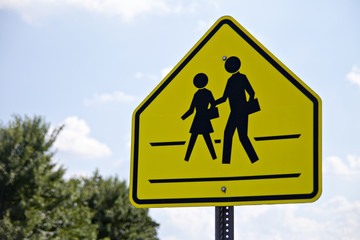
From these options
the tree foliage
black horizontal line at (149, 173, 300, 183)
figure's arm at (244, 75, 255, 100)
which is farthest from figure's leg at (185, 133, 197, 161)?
the tree foliage

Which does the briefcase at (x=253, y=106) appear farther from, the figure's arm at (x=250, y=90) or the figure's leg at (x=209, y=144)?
the figure's leg at (x=209, y=144)

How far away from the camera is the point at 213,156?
2490 millimetres

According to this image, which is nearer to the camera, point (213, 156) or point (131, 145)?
point (213, 156)

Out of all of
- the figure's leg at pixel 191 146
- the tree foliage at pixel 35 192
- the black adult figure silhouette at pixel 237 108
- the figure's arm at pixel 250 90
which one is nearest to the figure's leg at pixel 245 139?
the black adult figure silhouette at pixel 237 108

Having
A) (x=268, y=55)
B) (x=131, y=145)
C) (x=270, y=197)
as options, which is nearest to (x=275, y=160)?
(x=270, y=197)

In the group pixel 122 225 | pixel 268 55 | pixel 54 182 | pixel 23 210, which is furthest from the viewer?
pixel 122 225

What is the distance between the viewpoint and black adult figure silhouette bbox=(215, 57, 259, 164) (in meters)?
2.45

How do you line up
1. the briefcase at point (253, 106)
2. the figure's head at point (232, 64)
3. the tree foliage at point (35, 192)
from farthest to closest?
the tree foliage at point (35, 192) → the figure's head at point (232, 64) → the briefcase at point (253, 106)

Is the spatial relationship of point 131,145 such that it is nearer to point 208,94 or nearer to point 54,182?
point 208,94

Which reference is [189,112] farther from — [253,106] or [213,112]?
[253,106]

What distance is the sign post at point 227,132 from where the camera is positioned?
2383 millimetres

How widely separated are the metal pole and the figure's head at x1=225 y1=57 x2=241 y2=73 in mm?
724

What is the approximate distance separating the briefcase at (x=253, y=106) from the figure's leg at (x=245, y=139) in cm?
5

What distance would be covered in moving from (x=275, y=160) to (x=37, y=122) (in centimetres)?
2533
